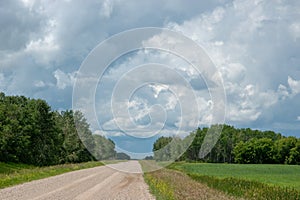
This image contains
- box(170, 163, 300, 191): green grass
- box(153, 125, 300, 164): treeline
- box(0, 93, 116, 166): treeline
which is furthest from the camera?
box(153, 125, 300, 164): treeline

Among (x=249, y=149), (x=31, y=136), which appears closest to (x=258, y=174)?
(x=31, y=136)

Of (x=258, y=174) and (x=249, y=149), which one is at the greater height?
(x=249, y=149)

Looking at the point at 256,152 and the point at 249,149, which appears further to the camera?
the point at 249,149

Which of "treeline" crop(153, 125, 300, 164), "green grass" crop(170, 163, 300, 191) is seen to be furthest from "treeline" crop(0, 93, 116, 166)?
"treeline" crop(153, 125, 300, 164)

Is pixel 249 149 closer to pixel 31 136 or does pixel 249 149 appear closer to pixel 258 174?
pixel 258 174

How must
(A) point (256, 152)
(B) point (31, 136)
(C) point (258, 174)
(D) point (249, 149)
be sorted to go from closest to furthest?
1. (C) point (258, 174)
2. (B) point (31, 136)
3. (A) point (256, 152)
4. (D) point (249, 149)

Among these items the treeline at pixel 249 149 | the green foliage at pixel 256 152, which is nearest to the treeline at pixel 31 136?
the treeline at pixel 249 149

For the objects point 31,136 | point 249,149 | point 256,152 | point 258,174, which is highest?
point 249,149

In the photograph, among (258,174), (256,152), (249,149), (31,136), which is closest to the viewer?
(258,174)

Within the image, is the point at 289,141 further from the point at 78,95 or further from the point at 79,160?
the point at 78,95

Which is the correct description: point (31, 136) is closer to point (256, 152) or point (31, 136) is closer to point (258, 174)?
point (258, 174)

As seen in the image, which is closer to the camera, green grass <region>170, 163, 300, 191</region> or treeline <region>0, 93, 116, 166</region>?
green grass <region>170, 163, 300, 191</region>

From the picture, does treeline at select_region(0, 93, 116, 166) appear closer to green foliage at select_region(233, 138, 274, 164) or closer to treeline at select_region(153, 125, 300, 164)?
treeline at select_region(153, 125, 300, 164)

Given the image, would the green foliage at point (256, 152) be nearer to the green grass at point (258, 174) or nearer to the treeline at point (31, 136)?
the green grass at point (258, 174)
